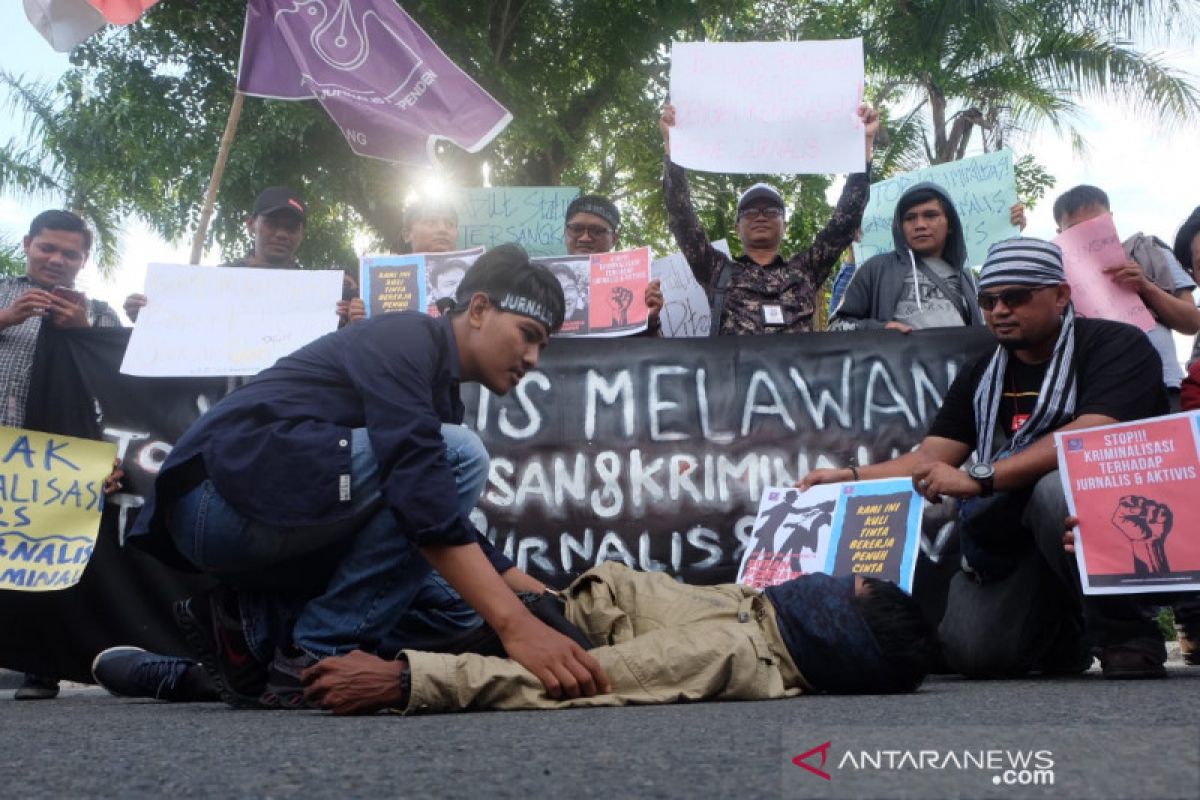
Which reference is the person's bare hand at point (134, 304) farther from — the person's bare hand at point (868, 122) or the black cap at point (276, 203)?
the person's bare hand at point (868, 122)

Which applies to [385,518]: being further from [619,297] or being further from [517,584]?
[619,297]

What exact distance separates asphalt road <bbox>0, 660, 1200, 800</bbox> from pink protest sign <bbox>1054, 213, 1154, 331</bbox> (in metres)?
1.93

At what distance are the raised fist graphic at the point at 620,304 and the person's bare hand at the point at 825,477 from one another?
121cm

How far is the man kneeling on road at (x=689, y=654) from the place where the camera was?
2729 mm

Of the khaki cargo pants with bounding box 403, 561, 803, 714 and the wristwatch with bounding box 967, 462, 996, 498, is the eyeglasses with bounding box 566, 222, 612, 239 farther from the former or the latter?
the khaki cargo pants with bounding box 403, 561, 803, 714

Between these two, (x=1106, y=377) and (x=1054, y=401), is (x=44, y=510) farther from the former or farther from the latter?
(x=1106, y=377)

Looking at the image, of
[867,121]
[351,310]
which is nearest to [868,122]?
[867,121]

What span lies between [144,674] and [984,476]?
8.06 feet

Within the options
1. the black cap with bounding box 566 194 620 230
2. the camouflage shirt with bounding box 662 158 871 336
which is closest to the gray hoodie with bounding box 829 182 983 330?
the camouflage shirt with bounding box 662 158 871 336

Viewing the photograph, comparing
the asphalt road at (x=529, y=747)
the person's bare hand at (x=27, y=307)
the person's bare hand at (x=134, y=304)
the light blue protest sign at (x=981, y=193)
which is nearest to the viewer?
the asphalt road at (x=529, y=747)

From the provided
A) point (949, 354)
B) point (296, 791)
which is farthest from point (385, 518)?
point (949, 354)

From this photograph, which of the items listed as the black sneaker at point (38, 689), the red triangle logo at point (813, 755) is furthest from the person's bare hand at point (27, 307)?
the red triangle logo at point (813, 755)

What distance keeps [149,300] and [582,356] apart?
64.8 inches

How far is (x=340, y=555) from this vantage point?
122 inches
